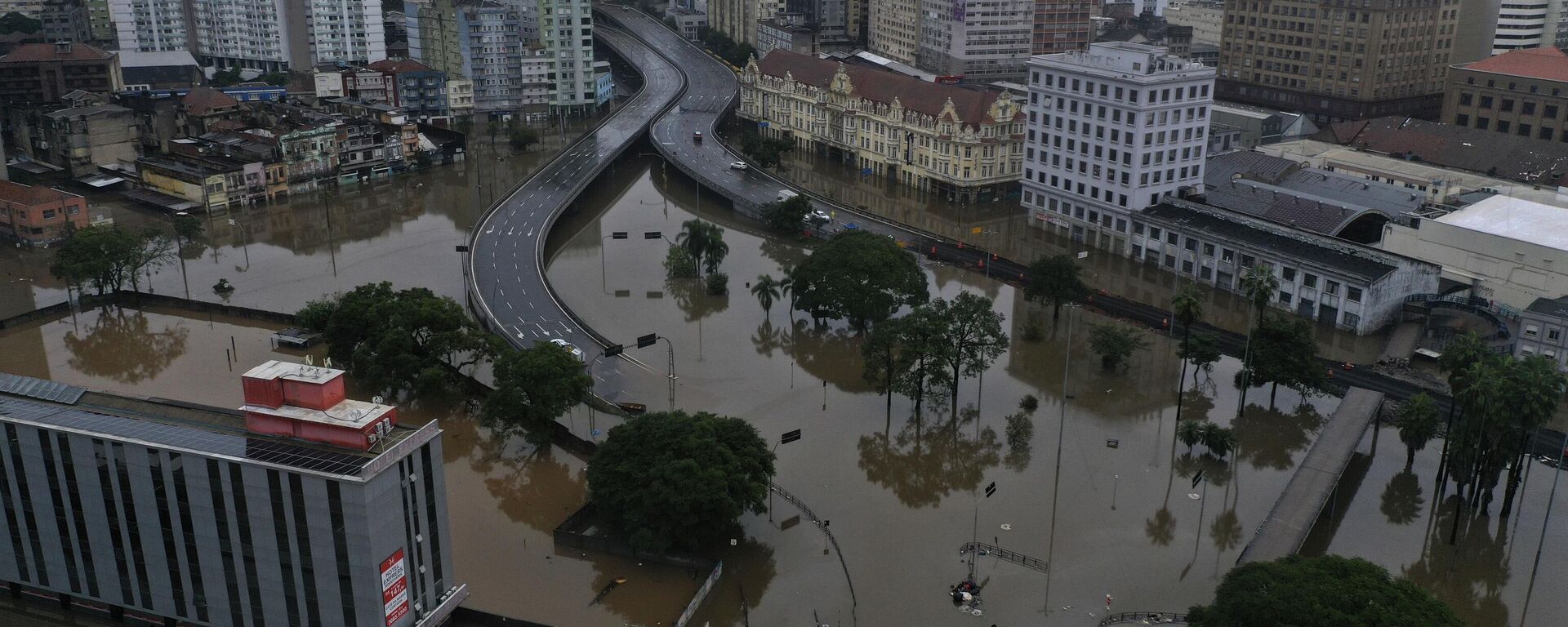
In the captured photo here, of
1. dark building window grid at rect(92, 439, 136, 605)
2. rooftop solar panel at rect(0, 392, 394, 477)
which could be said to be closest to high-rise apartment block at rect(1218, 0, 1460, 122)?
rooftop solar panel at rect(0, 392, 394, 477)

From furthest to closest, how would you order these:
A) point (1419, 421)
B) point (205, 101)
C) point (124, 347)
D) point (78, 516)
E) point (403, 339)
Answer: point (205, 101) < point (124, 347) < point (403, 339) < point (1419, 421) < point (78, 516)

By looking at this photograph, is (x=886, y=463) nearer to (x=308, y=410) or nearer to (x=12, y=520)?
(x=308, y=410)

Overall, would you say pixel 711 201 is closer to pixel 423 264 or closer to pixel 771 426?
pixel 423 264

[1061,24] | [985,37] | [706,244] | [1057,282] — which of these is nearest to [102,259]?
[706,244]

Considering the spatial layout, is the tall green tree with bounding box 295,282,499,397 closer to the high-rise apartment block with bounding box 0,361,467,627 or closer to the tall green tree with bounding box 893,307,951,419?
the high-rise apartment block with bounding box 0,361,467,627

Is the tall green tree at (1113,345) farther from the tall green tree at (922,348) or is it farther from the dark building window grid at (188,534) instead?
the dark building window grid at (188,534)

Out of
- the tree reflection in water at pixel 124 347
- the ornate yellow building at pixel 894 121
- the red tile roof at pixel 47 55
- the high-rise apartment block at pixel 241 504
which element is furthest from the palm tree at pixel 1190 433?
the red tile roof at pixel 47 55
